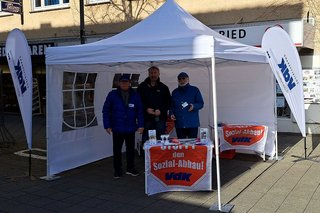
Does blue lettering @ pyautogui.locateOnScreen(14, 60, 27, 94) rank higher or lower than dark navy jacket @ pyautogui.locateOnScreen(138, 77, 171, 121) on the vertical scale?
higher

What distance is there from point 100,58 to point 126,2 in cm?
792

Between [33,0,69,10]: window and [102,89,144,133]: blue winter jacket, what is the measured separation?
9.54m

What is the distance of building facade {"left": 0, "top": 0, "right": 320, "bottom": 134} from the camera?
10.0 meters

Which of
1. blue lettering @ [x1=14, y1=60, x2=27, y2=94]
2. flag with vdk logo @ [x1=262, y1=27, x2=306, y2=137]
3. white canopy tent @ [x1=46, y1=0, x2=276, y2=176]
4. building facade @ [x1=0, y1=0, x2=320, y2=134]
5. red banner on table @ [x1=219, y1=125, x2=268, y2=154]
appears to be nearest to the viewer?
white canopy tent @ [x1=46, y1=0, x2=276, y2=176]

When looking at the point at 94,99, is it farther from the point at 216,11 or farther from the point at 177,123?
the point at 216,11

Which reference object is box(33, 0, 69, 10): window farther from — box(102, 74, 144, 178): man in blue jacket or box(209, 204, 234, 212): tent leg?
box(209, 204, 234, 212): tent leg

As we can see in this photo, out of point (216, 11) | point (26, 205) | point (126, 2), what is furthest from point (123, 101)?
point (126, 2)

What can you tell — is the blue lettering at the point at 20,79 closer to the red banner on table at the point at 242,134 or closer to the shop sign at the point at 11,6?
the red banner on table at the point at 242,134

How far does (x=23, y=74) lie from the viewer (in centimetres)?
628

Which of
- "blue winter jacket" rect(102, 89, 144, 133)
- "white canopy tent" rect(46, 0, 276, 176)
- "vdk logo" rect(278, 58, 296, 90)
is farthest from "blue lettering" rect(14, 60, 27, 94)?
"vdk logo" rect(278, 58, 296, 90)

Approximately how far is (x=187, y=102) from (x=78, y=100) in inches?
84.4

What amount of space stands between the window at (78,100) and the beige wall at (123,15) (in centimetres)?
520

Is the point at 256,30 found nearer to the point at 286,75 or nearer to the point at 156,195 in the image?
the point at 286,75

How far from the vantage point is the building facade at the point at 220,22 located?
10031mm
